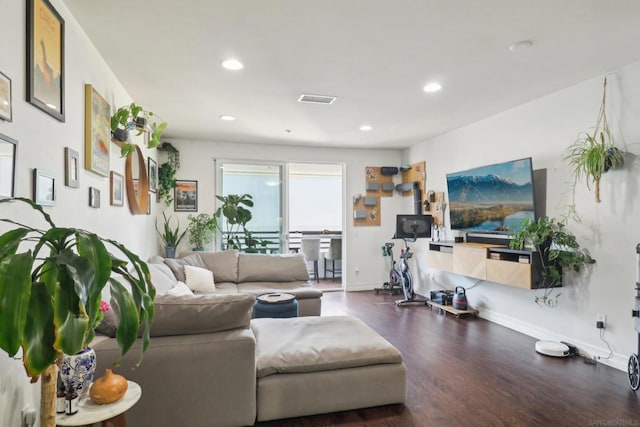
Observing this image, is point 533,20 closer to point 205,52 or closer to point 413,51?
point 413,51

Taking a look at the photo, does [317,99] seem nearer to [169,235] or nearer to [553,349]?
[169,235]

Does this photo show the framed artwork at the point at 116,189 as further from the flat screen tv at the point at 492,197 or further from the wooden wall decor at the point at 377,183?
the wooden wall decor at the point at 377,183

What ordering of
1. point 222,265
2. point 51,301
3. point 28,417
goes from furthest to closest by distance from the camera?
1. point 222,265
2. point 28,417
3. point 51,301

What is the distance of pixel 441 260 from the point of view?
16.8ft

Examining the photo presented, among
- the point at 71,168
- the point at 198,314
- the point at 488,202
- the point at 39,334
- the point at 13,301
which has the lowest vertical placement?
the point at 198,314

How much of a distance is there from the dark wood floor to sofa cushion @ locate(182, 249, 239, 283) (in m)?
2.03

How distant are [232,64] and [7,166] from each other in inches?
74.7

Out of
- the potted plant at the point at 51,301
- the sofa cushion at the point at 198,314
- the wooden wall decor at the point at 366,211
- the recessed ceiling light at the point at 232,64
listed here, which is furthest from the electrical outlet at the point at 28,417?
the wooden wall decor at the point at 366,211

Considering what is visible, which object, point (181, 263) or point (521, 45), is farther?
point (181, 263)

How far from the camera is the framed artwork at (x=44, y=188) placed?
178 cm

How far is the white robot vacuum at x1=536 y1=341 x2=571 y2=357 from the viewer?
3363 millimetres

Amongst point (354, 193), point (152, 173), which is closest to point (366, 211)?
point (354, 193)

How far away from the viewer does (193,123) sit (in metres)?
4.91

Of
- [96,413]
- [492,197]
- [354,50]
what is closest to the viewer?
[96,413]
